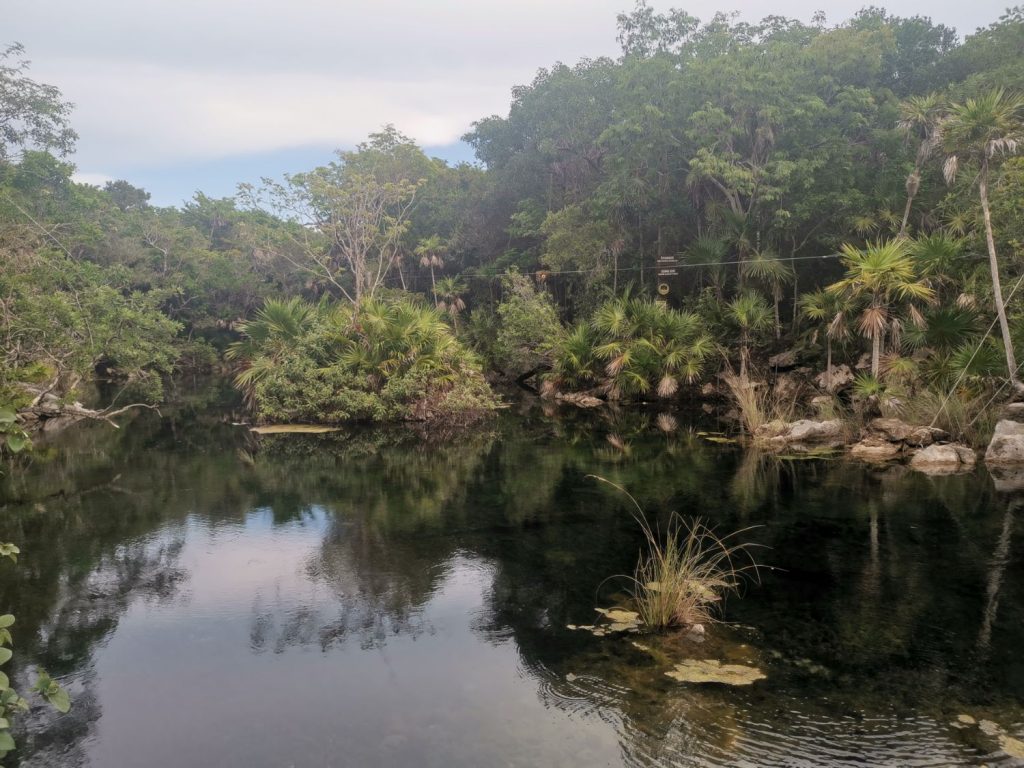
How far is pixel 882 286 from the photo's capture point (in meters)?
16.3

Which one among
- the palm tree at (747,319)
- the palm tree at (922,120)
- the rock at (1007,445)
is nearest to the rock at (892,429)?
the rock at (1007,445)

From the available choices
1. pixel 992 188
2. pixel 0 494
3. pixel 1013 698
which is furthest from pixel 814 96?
pixel 0 494

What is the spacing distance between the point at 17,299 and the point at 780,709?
17614 mm

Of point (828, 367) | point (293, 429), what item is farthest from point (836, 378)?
point (293, 429)

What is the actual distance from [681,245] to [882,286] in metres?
12.9

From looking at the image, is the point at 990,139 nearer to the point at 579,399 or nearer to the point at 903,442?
the point at 903,442

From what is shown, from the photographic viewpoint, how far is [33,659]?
6477 millimetres

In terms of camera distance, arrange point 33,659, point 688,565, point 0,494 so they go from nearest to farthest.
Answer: point 33,659
point 688,565
point 0,494

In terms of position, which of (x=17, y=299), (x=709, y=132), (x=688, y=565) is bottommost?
(x=688, y=565)

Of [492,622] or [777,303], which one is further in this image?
[777,303]

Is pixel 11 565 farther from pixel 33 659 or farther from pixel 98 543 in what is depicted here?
pixel 33 659

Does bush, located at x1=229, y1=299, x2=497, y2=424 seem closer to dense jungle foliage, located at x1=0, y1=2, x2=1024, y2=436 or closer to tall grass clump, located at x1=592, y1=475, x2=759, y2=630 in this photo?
dense jungle foliage, located at x1=0, y1=2, x2=1024, y2=436

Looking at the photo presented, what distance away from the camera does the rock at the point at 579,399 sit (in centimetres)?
2542

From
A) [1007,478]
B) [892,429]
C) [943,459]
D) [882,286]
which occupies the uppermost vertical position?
[882,286]
